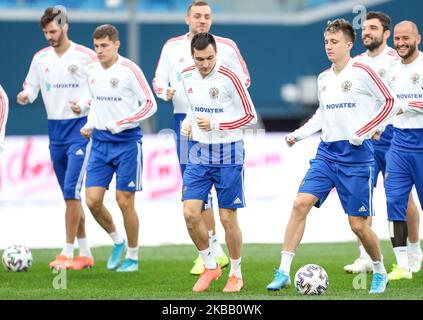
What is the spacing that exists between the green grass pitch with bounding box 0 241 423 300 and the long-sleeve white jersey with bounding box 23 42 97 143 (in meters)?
1.52

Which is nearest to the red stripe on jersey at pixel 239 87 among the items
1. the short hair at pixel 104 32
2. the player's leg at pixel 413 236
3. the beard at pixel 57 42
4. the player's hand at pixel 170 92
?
the player's hand at pixel 170 92

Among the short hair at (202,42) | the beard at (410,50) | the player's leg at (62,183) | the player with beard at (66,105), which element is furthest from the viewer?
the player with beard at (66,105)

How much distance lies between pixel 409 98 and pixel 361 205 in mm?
1802

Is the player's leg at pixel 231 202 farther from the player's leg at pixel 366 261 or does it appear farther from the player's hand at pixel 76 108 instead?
the player's hand at pixel 76 108

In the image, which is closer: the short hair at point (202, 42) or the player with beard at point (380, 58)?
the short hair at point (202, 42)

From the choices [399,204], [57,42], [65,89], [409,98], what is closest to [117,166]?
[65,89]

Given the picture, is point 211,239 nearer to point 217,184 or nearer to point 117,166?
point 117,166

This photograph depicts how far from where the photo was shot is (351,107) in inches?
370

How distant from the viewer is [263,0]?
31875 mm

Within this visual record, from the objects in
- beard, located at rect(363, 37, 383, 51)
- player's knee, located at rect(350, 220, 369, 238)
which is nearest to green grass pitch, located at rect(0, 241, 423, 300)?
player's knee, located at rect(350, 220, 369, 238)

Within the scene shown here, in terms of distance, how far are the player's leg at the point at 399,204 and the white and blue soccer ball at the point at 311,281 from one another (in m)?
1.57

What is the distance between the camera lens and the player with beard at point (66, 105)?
11773 millimetres

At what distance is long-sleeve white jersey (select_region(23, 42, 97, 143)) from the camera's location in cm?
1198

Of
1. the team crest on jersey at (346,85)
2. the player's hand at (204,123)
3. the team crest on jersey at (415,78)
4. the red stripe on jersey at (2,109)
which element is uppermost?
the team crest on jersey at (415,78)
